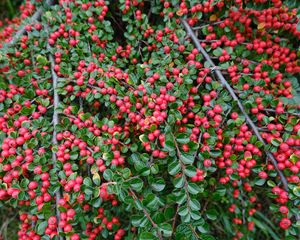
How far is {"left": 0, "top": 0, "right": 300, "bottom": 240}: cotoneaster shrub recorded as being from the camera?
160cm

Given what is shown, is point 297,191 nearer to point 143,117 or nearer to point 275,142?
point 275,142

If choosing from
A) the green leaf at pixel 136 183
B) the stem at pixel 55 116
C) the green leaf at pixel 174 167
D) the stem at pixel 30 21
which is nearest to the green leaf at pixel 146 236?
the green leaf at pixel 136 183

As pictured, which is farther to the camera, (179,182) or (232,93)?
(232,93)

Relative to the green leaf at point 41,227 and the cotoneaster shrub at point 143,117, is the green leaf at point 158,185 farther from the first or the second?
the green leaf at point 41,227

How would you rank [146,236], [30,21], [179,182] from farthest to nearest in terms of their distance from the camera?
[30,21] < [179,182] < [146,236]

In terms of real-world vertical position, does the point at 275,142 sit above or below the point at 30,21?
below

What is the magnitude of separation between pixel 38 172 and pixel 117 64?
0.98m

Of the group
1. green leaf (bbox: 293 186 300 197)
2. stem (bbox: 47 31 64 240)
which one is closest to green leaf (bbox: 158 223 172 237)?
stem (bbox: 47 31 64 240)

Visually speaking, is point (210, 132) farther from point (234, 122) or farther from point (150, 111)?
point (150, 111)

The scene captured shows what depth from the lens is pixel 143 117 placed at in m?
1.76

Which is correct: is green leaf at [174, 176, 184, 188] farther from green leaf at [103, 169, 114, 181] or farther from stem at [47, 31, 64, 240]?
stem at [47, 31, 64, 240]

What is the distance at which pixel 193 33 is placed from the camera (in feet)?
6.96

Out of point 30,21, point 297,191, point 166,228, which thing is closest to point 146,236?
point 166,228

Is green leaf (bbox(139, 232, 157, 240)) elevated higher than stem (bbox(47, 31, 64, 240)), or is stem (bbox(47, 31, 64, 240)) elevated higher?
stem (bbox(47, 31, 64, 240))
